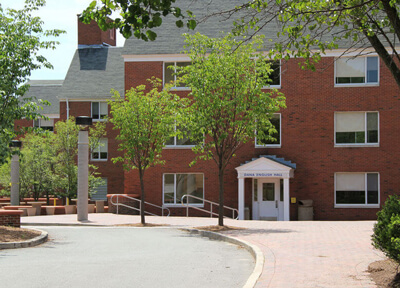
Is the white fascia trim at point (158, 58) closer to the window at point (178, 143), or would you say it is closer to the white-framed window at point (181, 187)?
the window at point (178, 143)

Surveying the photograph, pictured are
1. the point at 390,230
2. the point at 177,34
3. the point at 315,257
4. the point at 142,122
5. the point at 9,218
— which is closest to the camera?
the point at 390,230

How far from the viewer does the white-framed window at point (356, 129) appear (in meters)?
34.5

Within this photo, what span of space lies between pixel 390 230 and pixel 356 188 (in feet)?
84.9

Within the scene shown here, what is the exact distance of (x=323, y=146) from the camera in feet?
114

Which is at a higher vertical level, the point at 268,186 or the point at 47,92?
the point at 47,92

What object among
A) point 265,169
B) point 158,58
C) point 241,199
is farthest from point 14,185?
point 265,169

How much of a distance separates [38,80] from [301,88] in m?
36.2

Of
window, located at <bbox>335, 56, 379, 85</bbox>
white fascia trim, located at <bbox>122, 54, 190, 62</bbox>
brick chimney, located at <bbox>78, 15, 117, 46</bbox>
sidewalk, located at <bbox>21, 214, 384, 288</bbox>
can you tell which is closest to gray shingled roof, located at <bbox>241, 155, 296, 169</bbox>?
window, located at <bbox>335, 56, 379, 85</bbox>

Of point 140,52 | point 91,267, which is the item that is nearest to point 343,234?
point 91,267

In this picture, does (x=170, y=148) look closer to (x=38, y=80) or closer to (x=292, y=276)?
(x=292, y=276)

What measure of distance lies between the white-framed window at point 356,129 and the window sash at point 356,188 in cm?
170

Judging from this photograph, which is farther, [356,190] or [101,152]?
[101,152]

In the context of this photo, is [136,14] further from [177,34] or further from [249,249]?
[177,34]

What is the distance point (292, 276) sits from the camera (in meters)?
10.4
